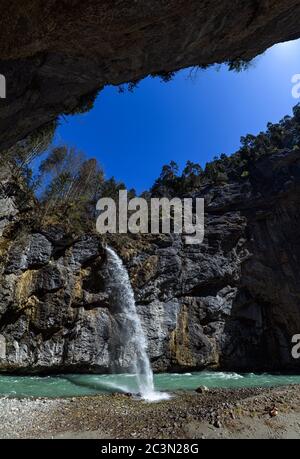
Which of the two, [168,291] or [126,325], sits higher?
[168,291]

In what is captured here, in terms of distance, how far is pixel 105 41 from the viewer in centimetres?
746

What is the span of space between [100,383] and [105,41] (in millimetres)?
15305

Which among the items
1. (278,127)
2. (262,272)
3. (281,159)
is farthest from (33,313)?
(278,127)

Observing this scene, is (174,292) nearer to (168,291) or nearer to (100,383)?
(168,291)

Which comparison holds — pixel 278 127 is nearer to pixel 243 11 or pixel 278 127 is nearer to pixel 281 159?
pixel 281 159

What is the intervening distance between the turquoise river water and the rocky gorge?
1.60 m

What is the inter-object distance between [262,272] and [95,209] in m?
16.5

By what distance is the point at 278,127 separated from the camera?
2082 inches

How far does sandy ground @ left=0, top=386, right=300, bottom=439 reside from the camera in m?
7.92

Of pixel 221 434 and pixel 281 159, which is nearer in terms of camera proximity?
pixel 221 434

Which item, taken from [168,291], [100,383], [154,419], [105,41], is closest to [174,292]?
[168,291]

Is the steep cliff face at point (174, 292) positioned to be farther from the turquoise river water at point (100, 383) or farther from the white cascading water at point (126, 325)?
the turquoise river water at point (100, 383)

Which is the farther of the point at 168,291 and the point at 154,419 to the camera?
the point at 168,291

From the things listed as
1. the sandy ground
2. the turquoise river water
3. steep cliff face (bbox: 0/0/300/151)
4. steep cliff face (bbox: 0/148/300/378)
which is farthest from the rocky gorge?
steep cliff face (bbox: 0/0/300/151)
